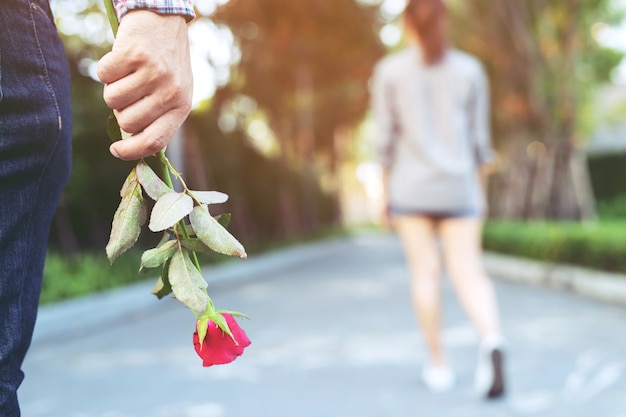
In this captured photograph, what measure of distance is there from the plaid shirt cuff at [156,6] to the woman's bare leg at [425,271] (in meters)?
2.90

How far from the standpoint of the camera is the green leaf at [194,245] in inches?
53.3

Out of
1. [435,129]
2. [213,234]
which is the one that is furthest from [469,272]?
[213,234]

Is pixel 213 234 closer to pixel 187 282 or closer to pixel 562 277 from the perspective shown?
pixel 187 282

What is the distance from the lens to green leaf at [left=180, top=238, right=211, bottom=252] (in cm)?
135

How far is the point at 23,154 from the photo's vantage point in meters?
1.41

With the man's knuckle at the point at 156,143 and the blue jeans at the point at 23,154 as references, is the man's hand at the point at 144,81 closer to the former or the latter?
the man's knuckle at the point at 156,143

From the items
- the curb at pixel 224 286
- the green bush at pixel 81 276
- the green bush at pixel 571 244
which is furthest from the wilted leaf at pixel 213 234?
the green bush at pixel 571 244

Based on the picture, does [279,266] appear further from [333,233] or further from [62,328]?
[333,233]

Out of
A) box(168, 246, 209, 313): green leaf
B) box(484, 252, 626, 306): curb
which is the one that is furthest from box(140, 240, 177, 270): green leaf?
box(484, 252, 626, 306): curb

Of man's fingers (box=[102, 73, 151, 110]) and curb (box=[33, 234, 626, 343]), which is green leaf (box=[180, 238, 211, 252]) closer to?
man's fingers (box=[102, 73, 151, 110])

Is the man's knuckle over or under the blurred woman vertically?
over

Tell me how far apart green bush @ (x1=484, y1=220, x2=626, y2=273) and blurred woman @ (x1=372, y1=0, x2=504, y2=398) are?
4248 millimetres

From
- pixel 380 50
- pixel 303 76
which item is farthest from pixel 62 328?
pixel 303 76

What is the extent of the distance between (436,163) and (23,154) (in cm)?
295
